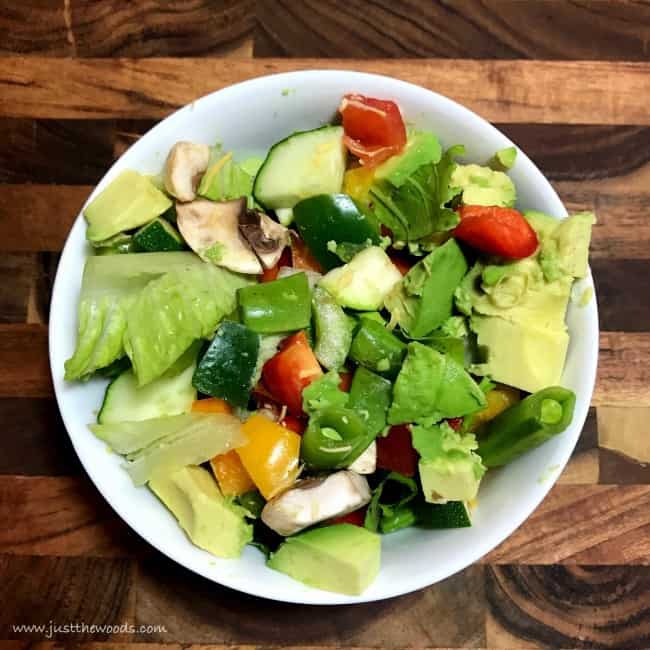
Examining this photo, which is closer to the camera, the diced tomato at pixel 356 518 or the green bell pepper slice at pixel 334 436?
the green bell pepper slice at pixel 334 436

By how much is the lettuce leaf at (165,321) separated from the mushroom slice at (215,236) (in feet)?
0.18

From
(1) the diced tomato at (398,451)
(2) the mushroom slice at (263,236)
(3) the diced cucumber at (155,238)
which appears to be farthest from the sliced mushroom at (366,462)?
(3) the diced cucumber at (155,238)

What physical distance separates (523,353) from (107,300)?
64cm

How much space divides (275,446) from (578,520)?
2.22 ft

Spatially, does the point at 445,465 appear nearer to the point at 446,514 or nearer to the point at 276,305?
the point at 446,514

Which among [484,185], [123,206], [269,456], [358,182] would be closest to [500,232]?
[484,185]

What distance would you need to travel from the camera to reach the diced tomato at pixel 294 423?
128cm

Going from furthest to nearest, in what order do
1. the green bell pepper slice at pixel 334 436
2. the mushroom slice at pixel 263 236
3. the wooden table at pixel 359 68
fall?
1. the wooden table at pixel 359 68
2. the mushroom slice at pixel 263 236
3. the green bell pepper slice at pixel 334 436

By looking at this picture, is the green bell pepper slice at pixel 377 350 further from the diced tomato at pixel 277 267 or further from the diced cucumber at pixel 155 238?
the diced cucumber at pixel 155 238

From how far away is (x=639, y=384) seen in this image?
160cm

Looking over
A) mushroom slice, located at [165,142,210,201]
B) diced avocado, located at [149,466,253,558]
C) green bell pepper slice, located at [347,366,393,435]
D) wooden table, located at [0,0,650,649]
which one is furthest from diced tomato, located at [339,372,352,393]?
wooden table, located at [0,0,650,649]

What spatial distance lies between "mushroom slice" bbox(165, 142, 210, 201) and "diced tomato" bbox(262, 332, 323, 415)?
11.6 inches

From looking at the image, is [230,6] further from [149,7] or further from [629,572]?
[629,572]

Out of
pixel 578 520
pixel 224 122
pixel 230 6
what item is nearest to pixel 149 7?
pixel 230 6
